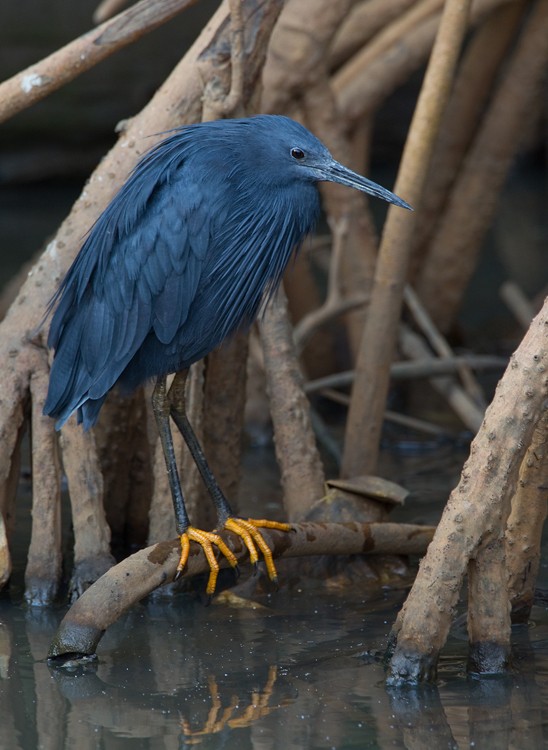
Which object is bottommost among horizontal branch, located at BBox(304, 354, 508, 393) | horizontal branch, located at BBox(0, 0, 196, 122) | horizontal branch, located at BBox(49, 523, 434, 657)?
horizontal branch, located at BBox(49, 523, 434, 657)

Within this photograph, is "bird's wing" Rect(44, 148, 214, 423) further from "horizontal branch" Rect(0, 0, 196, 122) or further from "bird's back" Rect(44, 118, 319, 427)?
"horizontal branch" Rect(0, 0, 196, 122)

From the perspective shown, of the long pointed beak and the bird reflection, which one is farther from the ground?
the long pointed beak

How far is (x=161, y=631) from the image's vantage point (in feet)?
12.8

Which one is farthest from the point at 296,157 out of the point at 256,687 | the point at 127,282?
the point at 256,687

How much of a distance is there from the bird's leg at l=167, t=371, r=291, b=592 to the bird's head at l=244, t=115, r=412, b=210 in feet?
2.78

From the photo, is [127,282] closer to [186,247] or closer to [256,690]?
[186,247]

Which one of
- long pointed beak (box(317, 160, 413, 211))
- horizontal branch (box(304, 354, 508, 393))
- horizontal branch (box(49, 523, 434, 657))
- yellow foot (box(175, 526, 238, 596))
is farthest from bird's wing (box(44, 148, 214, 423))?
horizontal branch (box(304, 354, 508, 393))

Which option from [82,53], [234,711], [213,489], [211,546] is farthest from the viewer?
[82,53]

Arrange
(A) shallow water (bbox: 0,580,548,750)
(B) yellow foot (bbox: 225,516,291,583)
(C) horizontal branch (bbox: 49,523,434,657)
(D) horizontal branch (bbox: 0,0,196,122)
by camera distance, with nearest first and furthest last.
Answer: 1. (A) shallow water (bbox: 0,580,548,750)
2. (C) horizontal branch (bbox: 49,523,434,657)
3. (B) yellow foot (bbox: 225,516,291,583)
4. (D) horizontal branch (bbox: 0,0,196,122)

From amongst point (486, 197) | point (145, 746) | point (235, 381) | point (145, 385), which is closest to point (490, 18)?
point (486, 197)

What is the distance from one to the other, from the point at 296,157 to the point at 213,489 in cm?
120

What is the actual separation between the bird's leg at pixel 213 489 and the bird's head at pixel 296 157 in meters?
0.85

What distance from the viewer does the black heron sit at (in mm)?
3711

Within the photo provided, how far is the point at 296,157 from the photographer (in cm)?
374
